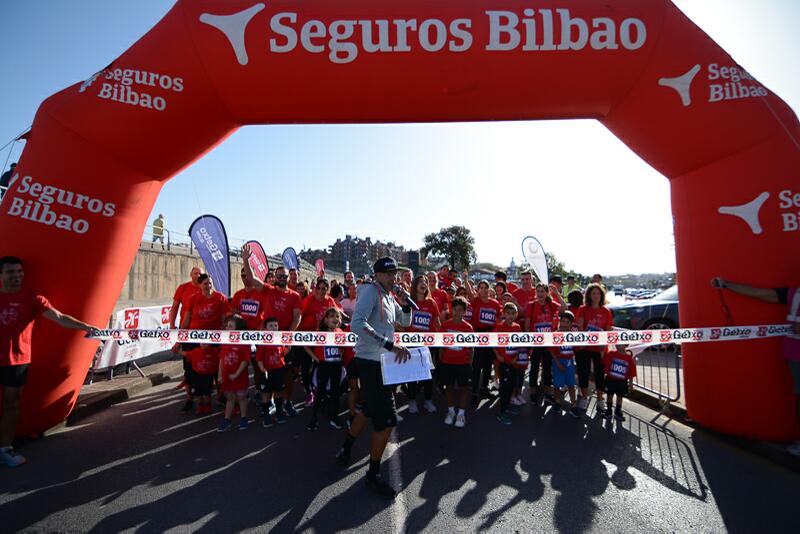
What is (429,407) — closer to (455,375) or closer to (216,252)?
(455,375)

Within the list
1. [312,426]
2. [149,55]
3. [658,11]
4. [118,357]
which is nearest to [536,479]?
[312,426]

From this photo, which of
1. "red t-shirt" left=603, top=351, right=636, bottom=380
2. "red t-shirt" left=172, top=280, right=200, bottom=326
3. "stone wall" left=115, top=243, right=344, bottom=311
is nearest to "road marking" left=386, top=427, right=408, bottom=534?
"red t-shirt" left=603, top=351, right=636, bottom=380

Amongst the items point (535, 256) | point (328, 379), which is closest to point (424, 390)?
point (328, 379)

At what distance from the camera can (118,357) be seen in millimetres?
6699

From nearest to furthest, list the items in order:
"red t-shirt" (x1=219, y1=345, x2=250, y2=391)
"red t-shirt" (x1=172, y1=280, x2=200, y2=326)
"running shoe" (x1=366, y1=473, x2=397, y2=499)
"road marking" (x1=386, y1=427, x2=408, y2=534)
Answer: "road marking" (x1=386, y1=427, x2=408, y2=534), "running shoe" (x1=366, y1=473, x2=397, y2=499), "red t-shirt" (x1=219, y1=345, x2=250, y2=391), "red t-shirt" (x1=172, y1=280, x2=200, y2=326)

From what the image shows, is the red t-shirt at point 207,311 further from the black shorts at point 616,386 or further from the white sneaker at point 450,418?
the black shorts at point 616,386

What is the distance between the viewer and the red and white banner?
645 cm

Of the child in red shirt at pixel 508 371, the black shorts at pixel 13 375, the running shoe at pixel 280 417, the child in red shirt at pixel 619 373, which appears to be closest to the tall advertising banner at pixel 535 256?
the child in red shirt at pixel 508 371

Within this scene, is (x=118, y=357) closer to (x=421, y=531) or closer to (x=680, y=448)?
(x=421, y=531)


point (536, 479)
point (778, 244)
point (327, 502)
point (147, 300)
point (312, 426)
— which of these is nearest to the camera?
point (327, 502)

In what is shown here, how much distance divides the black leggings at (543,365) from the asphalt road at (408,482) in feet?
3.88

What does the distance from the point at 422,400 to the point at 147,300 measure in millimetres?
12440

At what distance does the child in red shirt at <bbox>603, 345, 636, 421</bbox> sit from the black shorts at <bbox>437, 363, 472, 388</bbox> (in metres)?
1.90

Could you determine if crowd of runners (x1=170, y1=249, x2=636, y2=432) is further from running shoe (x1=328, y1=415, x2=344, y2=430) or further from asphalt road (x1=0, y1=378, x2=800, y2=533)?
asphalt road (x1=0, y1=378, x2=800, y2=533)
